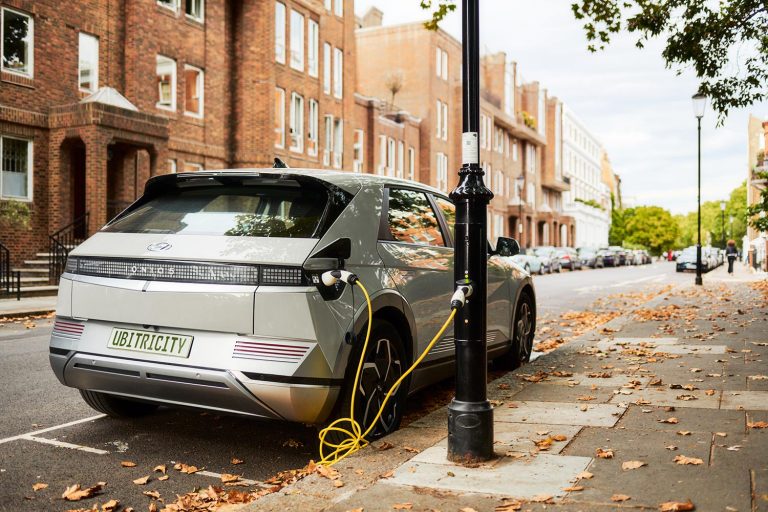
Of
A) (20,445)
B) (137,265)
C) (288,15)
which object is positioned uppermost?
(288,15)

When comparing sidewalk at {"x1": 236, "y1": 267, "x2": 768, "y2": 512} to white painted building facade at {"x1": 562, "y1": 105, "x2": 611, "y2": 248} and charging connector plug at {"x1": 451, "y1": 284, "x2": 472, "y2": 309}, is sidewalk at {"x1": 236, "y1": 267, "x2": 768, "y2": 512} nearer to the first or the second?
charging connector plug at {"x1": 451, "y1": 284, "x2": 472, "y2": 309}

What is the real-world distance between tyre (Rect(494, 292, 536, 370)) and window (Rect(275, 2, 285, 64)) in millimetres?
25123

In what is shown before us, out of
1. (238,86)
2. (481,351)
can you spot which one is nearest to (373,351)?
(481,351)

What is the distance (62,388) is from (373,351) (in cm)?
354

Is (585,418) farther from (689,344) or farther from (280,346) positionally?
(689,344)

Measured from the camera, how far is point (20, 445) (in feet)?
16.8

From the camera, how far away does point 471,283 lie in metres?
4.50

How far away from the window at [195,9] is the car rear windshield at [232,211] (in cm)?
2364

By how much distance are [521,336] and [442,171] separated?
4374 centimetres

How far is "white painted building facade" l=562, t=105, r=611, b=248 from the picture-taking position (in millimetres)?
88938

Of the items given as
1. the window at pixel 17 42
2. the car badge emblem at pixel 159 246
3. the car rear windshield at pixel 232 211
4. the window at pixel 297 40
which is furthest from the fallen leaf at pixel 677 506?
the window at pixel 297 40

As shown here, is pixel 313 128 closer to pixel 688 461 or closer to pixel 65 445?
pixel 65 445

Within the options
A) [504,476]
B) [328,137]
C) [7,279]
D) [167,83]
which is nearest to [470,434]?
[504,476]

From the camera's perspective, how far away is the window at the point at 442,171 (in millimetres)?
50312
